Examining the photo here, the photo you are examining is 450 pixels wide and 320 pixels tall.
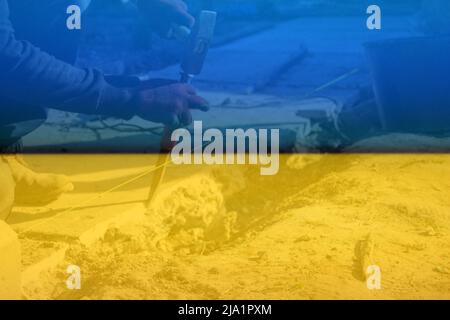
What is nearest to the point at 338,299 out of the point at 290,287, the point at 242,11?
the point at 290,287

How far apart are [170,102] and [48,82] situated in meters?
0.65

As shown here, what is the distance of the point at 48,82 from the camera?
123 inches

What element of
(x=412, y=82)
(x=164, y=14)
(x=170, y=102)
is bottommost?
(x=170, y=102)

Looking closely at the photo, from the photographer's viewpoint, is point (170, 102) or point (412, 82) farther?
point (412, 82)

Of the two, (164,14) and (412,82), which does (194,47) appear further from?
(412,82)

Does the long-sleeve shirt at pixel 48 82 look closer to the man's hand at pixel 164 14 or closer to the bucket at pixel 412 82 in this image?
the man's hand at pixel 164 14

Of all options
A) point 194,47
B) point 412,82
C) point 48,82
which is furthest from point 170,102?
point 412,82

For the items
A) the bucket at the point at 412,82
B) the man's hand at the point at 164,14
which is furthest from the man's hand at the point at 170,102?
the bucket at the point at 412,82

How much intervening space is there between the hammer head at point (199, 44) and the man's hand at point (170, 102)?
10cm

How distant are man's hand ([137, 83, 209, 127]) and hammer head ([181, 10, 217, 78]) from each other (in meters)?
0.10

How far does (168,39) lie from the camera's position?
3.20 m

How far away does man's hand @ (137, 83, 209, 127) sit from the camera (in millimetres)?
3229

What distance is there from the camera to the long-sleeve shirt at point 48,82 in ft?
10.1

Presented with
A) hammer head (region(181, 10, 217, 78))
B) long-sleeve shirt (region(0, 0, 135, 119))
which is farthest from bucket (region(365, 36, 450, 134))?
long-sleeve shirt (region(0, 0, 135, 119))
